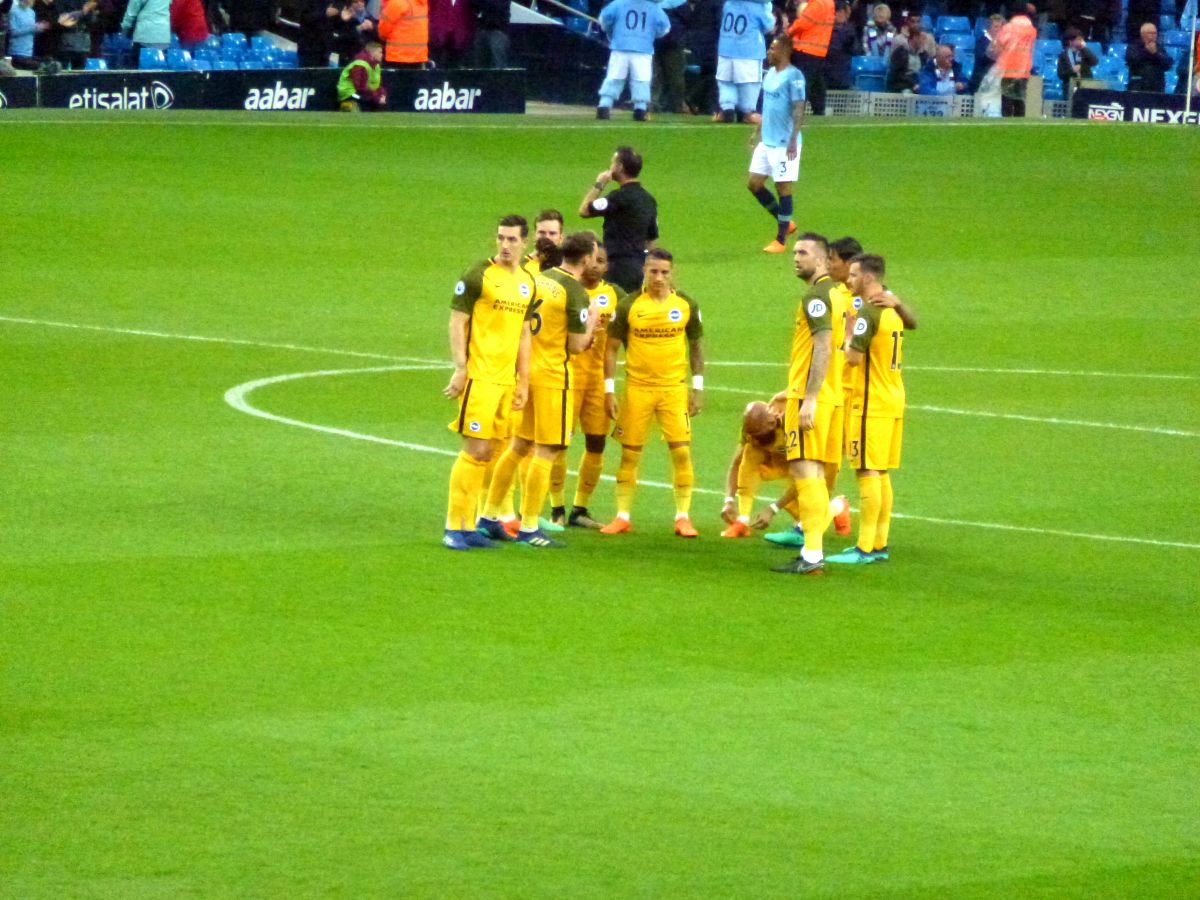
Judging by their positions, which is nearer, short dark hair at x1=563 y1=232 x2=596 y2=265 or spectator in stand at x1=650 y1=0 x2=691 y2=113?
short dark hair at x1=563 y1=232 x2=596 y2=265

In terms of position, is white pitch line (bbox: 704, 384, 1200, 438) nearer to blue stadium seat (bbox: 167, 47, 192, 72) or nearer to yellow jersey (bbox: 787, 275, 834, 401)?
yellow jersey (bbox: 787, 275, 834, 401)

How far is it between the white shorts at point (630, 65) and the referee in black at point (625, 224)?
16.6 m

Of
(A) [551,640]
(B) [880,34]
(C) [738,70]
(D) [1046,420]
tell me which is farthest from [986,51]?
(A) [551,640]

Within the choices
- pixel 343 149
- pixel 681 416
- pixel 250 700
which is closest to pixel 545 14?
pixel 343 149

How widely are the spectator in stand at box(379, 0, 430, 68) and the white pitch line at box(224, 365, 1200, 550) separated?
15292 millimetres

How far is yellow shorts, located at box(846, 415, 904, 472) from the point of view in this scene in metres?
13.2

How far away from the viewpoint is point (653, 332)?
45.8ft

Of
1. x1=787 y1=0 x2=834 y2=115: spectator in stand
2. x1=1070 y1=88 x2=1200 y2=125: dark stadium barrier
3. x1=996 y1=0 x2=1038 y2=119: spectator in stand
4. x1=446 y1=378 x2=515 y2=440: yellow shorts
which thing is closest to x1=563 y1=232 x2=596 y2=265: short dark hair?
x1=446 y1=378 x2=515 y2=440: yellow shorts

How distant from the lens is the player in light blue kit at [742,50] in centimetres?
3441

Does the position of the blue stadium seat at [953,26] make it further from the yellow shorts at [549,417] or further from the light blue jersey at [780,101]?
the yellow shorts at [549,417]

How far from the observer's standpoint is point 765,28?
34.6 meters

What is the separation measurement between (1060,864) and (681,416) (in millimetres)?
6341

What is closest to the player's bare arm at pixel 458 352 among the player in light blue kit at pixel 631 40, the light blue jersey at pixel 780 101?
the light blue jersey at pixel 780 101

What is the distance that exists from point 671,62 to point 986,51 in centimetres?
736
